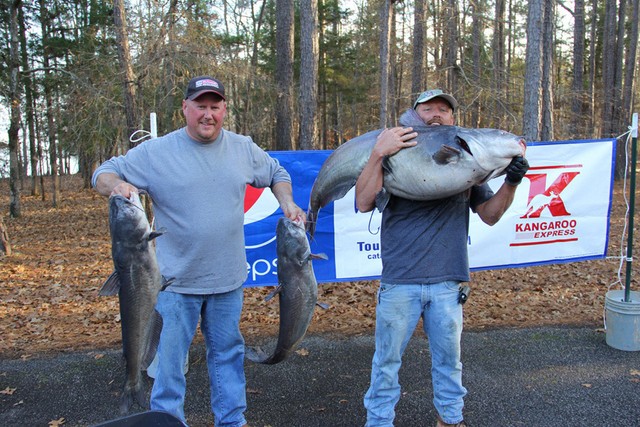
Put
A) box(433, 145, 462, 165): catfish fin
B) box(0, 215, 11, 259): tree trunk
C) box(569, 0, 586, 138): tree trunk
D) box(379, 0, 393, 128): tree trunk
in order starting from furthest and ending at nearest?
1. box(569, 0, 586, 138): tree trunk
2. box(379, 0, 393, 128): tree trunk
3. box(0, 215, 11, 259): tree trunk
4. box(433, 145, 462, 165): catfish fin

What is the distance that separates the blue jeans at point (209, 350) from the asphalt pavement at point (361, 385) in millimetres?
579

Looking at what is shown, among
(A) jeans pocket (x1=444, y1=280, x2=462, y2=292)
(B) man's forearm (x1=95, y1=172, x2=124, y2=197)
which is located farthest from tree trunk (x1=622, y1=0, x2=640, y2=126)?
(B) man's forearm (x1=95, y1=172, x2=124, y2=197)

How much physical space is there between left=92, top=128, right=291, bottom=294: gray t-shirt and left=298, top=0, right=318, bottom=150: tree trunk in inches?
308

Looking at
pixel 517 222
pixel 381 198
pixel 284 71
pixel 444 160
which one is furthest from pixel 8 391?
pixel 284 71

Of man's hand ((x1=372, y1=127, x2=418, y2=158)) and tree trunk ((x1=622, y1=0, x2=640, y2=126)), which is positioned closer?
man's hand ((x1=372, y1=127, x2=418, y2=158))

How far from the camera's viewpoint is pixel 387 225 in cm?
316

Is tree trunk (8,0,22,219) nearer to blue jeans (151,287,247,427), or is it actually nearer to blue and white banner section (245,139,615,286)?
blue and white banner section (245,139,615,286)

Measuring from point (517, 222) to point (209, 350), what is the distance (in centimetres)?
410

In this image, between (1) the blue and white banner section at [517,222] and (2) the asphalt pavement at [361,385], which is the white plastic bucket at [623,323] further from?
(1) the blue and white banner section at [517,222]

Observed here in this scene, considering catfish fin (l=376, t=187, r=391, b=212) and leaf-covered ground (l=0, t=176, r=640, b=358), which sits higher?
catfish fin (l=376, t=187, r=391, b=212)

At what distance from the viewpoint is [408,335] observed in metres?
3.10

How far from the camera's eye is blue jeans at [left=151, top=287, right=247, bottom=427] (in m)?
3.05

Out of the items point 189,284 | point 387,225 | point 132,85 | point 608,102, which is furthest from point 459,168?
point 608,102

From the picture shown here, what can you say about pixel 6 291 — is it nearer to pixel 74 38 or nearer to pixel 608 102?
pixel 74 38
